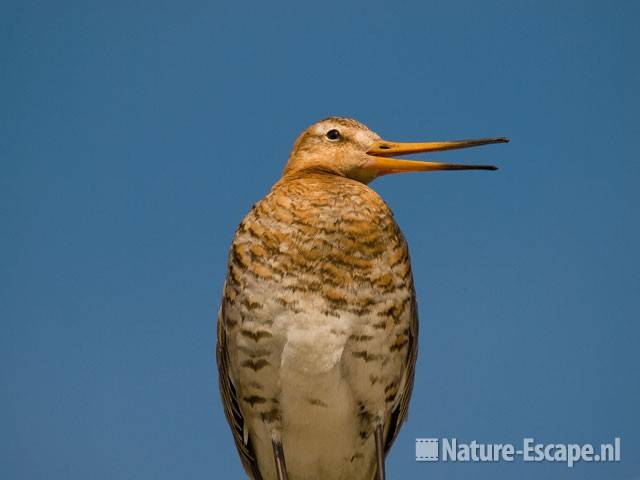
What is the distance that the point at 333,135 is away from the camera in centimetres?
520

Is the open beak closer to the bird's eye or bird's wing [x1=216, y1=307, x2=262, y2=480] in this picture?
the bird's eye

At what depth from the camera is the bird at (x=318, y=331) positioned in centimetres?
441

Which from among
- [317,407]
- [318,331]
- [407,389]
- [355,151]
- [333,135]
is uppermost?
[333,135]

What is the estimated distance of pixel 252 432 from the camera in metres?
4.87

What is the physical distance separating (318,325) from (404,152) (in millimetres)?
1326

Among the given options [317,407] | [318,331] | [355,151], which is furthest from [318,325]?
[355,151]

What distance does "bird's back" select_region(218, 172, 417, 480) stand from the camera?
4406 millimetres

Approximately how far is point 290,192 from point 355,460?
152 centimetres

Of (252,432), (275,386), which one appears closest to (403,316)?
(275,386)

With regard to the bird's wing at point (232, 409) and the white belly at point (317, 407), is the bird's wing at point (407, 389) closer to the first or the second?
the white belly at point (317, 407)

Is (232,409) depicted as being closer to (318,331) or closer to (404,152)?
(318,331)

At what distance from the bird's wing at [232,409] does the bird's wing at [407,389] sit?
2.55 feet

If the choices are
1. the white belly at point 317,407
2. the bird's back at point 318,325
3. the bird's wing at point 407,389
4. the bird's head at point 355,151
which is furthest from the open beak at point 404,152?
the white belly at point 317,407

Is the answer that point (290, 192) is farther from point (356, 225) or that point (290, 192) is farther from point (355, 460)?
point (355, 460)
